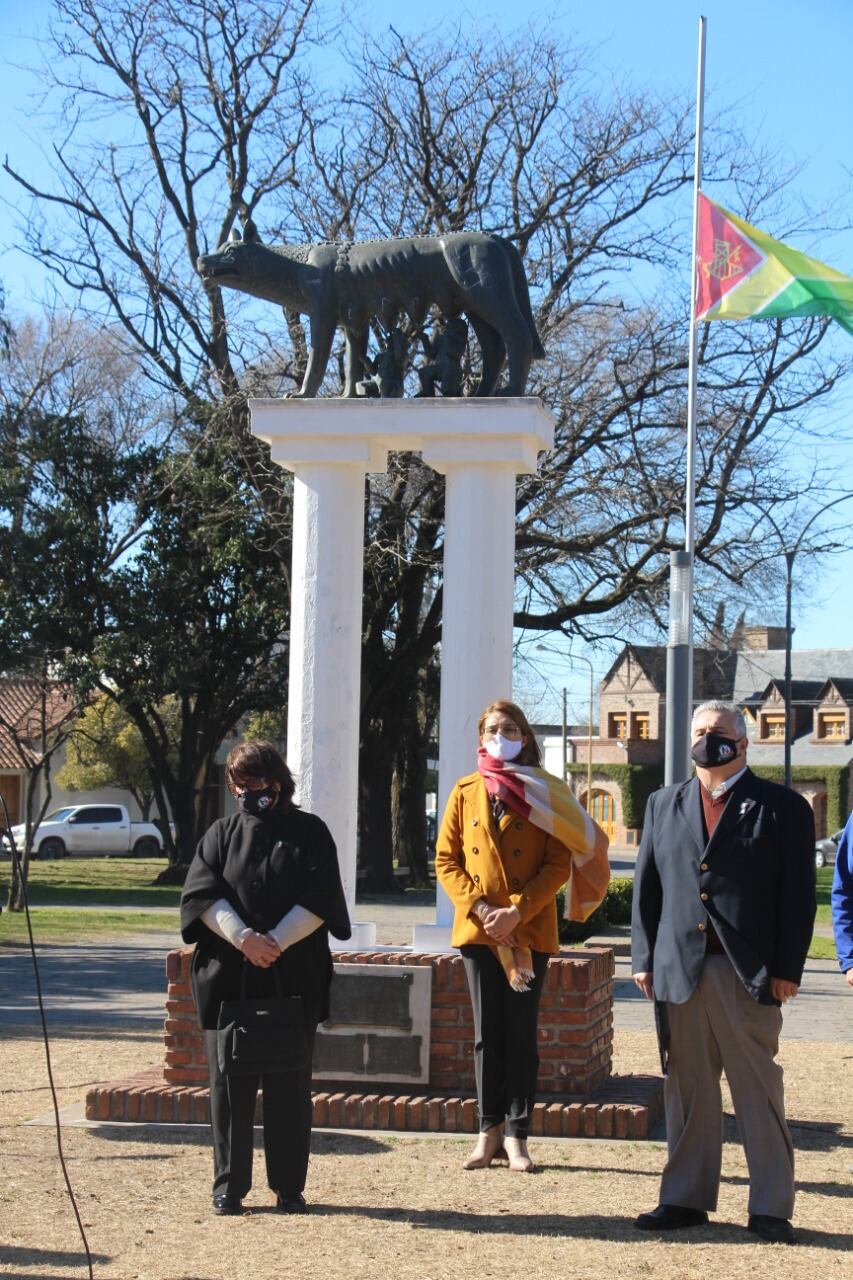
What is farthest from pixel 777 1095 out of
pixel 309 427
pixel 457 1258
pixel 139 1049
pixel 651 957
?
pixel 139 1049

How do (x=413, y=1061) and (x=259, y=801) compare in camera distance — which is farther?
(x=413, y=1061)

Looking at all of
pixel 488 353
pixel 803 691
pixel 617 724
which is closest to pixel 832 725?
pixel 803 691

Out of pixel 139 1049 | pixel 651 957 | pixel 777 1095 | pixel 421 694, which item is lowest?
pixel 139 1049

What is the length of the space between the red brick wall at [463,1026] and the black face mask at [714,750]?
2.17 metres

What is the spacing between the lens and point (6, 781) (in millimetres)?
59938

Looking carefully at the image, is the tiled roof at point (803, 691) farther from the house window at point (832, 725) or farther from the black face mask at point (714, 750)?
the black face mask at point (714, 750)

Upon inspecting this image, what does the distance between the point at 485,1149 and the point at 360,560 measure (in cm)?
329

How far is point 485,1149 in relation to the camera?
258 inches

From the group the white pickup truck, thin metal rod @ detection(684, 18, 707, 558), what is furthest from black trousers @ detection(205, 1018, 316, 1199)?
the white pickup truck

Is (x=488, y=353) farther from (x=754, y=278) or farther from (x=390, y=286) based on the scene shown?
(x=754, y=278)

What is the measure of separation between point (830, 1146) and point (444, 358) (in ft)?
14.6

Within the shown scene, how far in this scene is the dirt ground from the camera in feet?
16.9

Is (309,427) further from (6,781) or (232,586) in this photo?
(6,781)

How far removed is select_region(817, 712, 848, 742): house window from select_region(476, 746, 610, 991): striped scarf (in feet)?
206
